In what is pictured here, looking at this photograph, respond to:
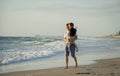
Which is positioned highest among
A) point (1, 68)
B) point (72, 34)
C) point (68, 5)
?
point (68, 5)

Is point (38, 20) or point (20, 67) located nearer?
point (20, 67)

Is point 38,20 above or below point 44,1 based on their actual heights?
below

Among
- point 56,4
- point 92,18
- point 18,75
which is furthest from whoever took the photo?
point 92,18

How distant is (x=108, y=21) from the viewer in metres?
7.01

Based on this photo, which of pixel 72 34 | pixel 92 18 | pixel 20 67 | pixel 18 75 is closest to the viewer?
pixel 18 75

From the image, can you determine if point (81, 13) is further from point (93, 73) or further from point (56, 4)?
point (93, 73)

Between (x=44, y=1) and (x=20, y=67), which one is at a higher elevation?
(x=44, y=1)

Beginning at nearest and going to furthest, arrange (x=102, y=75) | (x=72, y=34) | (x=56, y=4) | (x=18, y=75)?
(x=102, y=75) → (x=18, y=75) → (x=72, y=34) → (x=56, y=4)

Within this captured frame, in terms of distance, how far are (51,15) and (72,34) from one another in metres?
1.66

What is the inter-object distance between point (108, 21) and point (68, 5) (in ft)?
4.30

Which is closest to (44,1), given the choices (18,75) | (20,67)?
(20,67)

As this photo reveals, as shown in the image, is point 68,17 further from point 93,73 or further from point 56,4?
point 93,73

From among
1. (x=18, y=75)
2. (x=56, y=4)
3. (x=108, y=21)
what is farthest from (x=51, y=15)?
(x=18, y=75)

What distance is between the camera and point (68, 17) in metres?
6.14
